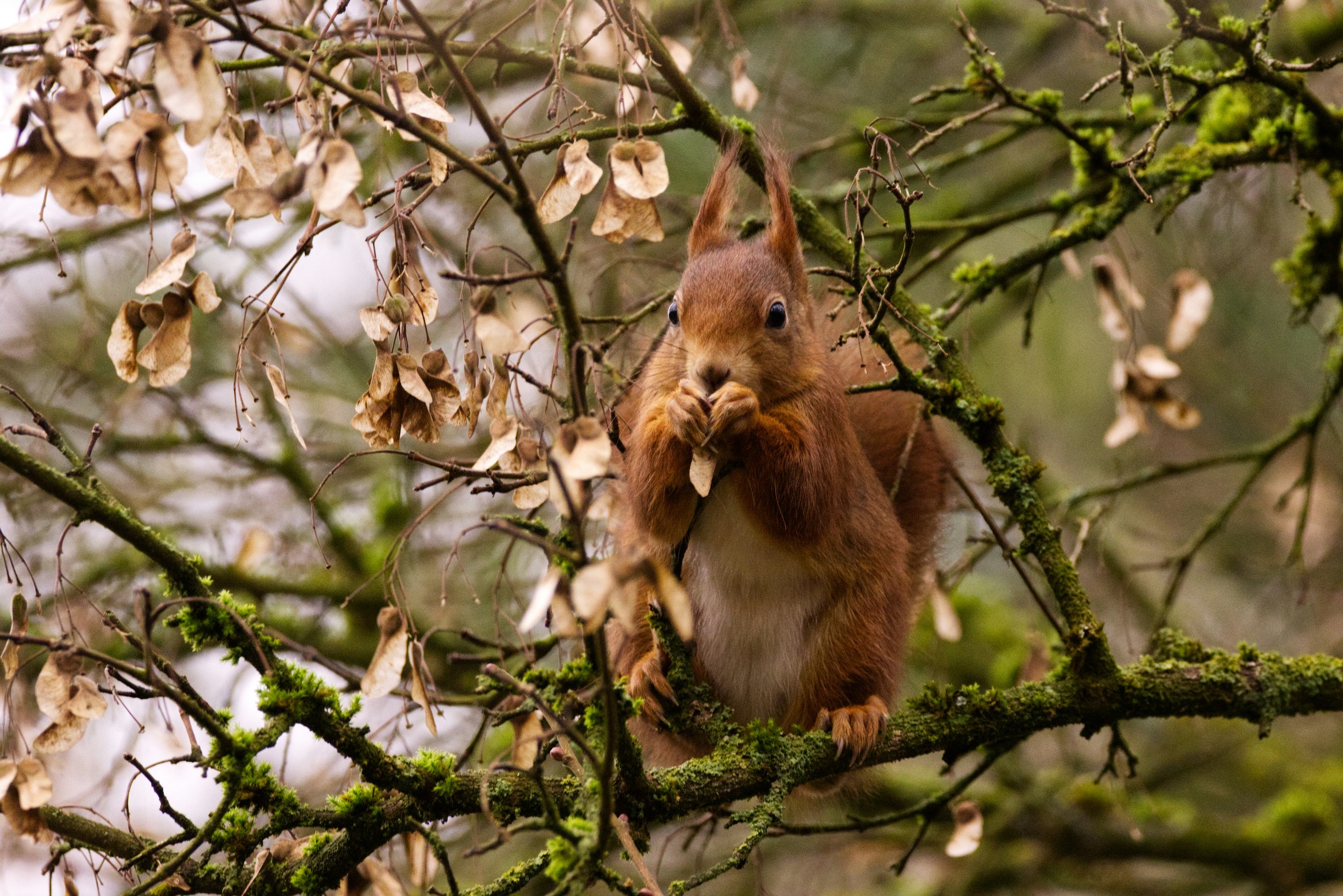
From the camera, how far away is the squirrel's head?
2.73 meters

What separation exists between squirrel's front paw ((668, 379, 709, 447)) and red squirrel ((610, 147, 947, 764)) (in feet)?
0.46

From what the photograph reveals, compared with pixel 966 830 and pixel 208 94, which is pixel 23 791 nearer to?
pixel 208 94

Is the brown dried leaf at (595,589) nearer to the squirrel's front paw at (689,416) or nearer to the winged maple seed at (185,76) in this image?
the winged maple seed at (185,76)

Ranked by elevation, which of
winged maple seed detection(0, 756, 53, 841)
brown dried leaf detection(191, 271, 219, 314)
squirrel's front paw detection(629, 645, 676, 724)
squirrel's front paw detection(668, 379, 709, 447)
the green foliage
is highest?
squirrel's front paw detection(668, 379, 709, 447)

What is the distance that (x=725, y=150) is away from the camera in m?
2.77

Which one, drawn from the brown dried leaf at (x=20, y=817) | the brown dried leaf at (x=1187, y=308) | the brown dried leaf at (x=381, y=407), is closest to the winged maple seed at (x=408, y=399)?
the brown dried leaf at (x=381, y=407)

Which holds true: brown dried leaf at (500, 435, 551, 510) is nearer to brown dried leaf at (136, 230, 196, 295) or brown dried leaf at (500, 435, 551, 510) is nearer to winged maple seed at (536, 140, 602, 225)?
winged maple seed at (536, 140, 602, 225)

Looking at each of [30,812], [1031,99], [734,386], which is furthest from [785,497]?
[30,812]

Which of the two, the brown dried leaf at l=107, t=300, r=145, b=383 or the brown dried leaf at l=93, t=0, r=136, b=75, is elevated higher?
the brown dried leaf at l=93, t=0, r=136, b=75

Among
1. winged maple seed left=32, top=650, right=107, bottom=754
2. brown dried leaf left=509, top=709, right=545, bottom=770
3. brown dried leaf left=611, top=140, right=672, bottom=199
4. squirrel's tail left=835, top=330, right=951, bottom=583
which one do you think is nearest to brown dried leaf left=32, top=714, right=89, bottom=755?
winged maple seed left=32, top=650, right=107, bottom=754

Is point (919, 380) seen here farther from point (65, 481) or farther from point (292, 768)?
point (292, 768)

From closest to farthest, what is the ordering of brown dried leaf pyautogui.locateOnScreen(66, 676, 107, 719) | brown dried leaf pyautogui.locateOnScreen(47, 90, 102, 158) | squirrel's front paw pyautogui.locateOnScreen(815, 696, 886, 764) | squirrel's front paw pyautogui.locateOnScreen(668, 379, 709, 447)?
brown dried leaf pyautogui.locateOnScreen(47, 90, 102, 158), brown dried leaf pyautogui.locateOnScreen(66, 676, 107, 719), squirrel's front paw pyautogui.locateOnScreen(668, 379, 709, 447), squirrel's front paw pyautogui.locateOnScreen(815, 696, 886, 764)

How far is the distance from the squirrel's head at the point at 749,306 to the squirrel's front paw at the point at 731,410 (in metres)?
0.12

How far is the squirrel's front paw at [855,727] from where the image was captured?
97.3 inches
